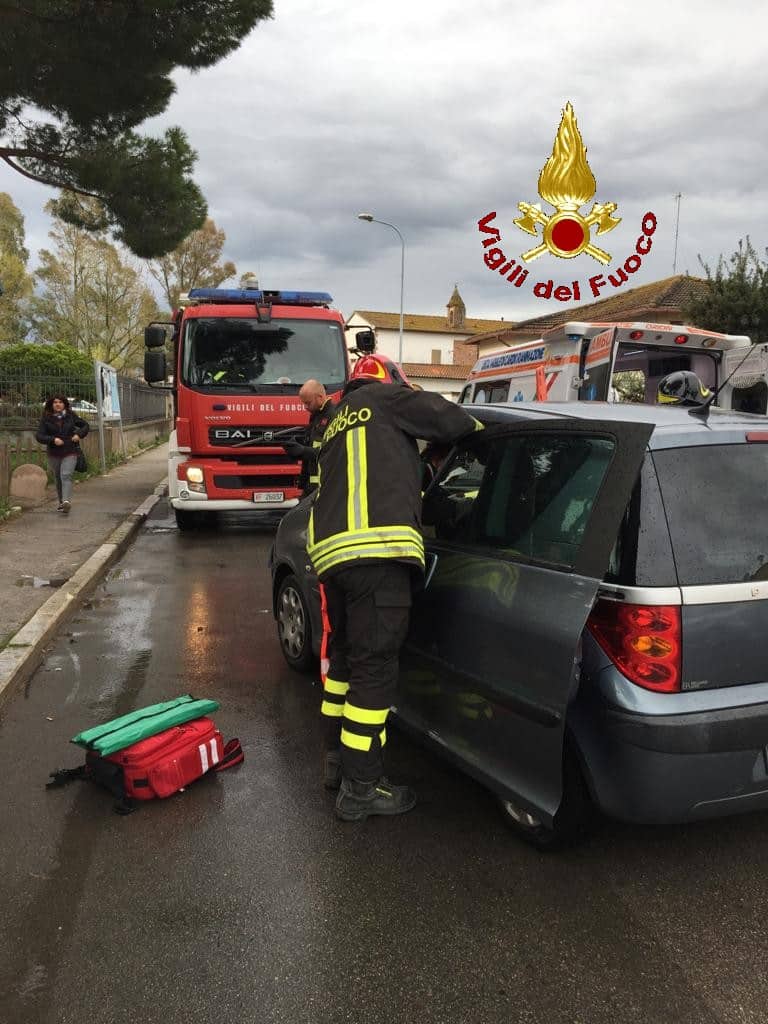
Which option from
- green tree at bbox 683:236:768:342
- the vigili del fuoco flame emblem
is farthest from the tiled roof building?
the vigili del fuoco flame emblem

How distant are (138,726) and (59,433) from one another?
8.75 meters

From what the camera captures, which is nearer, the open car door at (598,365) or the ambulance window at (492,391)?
the open car door at (598,365)

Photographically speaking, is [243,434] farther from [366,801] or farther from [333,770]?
[366,801]

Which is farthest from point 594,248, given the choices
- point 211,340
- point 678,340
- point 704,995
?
point 704,995

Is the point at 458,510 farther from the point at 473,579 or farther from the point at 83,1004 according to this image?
the point at 83,1004

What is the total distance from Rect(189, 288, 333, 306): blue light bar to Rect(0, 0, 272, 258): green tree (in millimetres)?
3177

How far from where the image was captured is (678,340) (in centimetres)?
896

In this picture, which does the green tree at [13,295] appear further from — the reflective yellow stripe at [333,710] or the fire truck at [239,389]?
the reflective yellow stripe at [333,710]

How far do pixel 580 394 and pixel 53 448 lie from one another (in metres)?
7.09

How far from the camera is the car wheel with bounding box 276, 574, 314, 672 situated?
4.86 m

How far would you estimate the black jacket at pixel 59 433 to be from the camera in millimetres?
11391

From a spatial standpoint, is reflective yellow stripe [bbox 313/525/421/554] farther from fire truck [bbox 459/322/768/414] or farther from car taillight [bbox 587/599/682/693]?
fire truck [bbox 459/322/768/414]

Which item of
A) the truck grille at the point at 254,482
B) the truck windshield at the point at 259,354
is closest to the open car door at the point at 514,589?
the truck grille at the point at 254,482

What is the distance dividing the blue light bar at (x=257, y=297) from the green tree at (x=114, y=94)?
318 cm
